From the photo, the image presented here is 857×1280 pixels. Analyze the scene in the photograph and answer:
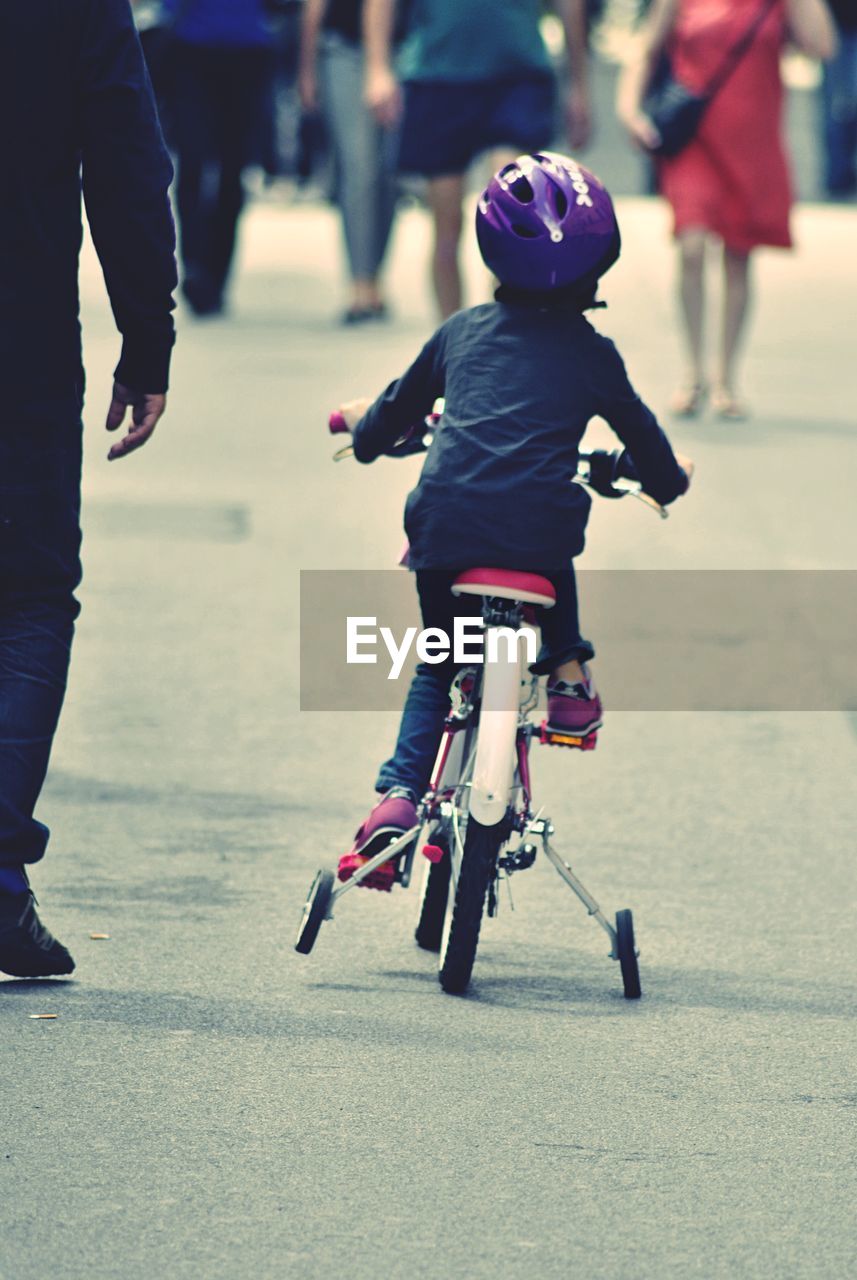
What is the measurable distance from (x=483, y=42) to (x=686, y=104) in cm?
85

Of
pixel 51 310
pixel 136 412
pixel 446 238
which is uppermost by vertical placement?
pixel 51 310

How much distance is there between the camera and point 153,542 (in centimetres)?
888

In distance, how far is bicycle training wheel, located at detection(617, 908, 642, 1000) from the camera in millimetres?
4785

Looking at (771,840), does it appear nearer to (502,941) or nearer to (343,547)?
(502,941)

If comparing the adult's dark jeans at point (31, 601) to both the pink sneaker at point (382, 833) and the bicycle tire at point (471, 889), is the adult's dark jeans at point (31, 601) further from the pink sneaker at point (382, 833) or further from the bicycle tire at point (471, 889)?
the bicycle tire at point (471, 889)

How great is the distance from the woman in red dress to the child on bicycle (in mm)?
6204

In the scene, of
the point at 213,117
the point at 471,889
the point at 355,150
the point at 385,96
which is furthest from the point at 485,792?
the point at 213,117

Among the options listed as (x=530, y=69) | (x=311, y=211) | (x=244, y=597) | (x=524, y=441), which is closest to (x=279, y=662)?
(x=244, y=597)

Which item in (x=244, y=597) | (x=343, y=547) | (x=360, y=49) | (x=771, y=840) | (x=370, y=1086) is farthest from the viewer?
(x=360, y=49)

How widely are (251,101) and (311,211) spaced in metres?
7.63

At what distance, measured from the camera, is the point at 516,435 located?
15.4 feet

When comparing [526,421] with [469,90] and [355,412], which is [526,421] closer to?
[355,412]

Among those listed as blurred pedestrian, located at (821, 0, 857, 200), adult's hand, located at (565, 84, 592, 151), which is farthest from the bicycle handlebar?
blurred pedestrian, located at (821, 0, 857, 200)

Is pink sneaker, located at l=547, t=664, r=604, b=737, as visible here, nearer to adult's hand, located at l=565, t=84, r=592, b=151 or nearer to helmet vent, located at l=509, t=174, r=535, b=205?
helmet vent, located at l=509, t=174, r=535, b=205
